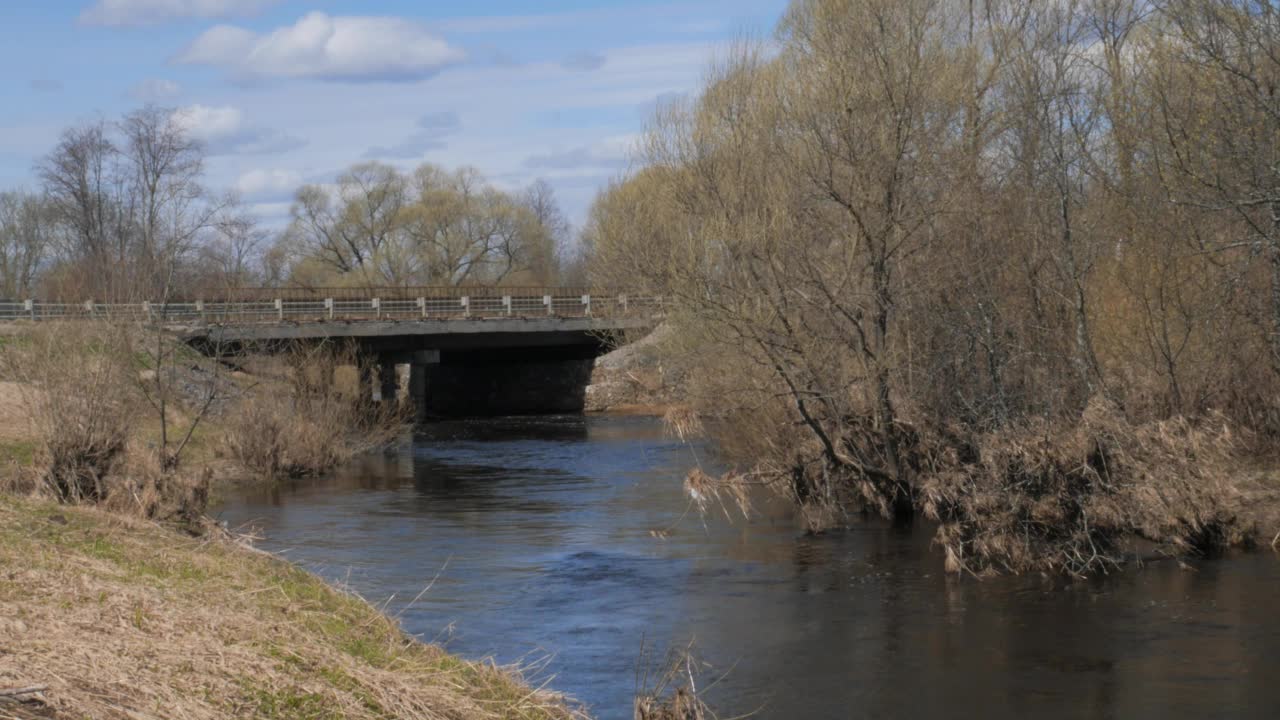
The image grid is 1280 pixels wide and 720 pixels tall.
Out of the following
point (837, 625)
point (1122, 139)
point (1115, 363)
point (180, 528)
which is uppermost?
point (1122, 139)

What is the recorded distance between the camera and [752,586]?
1642 cm

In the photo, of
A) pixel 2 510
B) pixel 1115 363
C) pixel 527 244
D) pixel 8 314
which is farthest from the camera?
pixel 527 244

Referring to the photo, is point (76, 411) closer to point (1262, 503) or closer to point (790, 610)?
point (790, 610)

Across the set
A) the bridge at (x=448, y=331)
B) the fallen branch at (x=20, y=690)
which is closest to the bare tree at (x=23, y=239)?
the bridge at (x=448, y=331)

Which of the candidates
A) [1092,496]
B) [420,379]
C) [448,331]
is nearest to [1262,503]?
[1092,496]

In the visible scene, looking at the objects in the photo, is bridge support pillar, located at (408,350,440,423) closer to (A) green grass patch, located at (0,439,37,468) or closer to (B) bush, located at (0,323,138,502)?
(A) green grass patch, located at (0,439,37,468)

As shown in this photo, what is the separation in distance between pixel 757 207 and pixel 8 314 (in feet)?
113

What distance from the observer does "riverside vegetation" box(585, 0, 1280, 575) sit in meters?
16.6

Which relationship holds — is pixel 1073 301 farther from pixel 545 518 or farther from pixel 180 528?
pixel 180 528

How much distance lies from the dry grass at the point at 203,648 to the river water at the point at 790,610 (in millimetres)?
1794

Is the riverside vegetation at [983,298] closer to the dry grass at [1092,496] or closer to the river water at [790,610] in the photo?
the dry grass at [1092,496]

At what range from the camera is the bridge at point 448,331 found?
40.5 m

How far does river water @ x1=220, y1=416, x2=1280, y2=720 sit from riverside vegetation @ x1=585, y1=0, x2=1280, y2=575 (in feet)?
3.36

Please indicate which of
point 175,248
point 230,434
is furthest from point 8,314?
point 175,248
